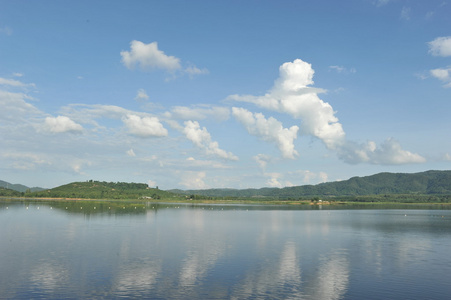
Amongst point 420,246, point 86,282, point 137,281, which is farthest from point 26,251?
point 420,246

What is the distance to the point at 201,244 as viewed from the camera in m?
64.8

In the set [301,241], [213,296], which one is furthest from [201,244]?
[213,296]

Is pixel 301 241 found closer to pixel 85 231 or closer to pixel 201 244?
pixel 201 244

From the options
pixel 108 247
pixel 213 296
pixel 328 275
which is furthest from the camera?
pixel 108 247

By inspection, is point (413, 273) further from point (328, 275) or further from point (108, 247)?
point (108, 247)

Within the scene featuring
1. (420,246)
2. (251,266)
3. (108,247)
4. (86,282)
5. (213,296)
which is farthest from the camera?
(420,246)

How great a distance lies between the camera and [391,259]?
5466 centimetres

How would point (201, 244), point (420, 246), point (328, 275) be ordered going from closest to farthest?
1. point (328, 275)
2. point (201, 244)
3. point (420, 246)

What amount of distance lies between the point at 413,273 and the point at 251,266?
69.8 ft

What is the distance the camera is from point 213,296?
3359 cm

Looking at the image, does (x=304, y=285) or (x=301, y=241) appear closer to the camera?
(x=304, y=285)

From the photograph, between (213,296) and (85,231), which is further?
(85,231)

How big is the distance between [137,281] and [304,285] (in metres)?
18.6

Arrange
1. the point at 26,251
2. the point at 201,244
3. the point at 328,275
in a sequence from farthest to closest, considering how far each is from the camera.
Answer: the point at 201,244, the point at 26,251, the point at 328,275
